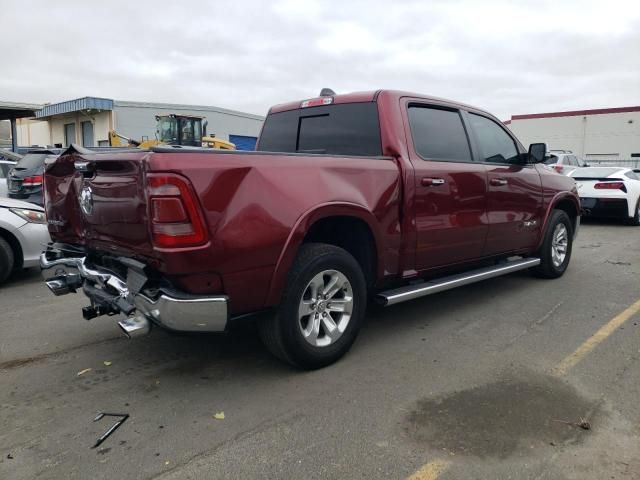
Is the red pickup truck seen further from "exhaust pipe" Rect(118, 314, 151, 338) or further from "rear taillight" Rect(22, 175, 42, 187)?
"rear taillight" Rect(22, 175, 42, 187)

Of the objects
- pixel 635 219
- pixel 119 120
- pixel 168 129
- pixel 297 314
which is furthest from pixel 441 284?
pixel 119 120

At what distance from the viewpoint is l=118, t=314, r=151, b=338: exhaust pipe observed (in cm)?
303

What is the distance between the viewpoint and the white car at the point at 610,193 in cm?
1132

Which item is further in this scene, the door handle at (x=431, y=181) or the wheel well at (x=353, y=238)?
the door handle at (x=431, y=181)

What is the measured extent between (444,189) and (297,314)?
1798 mm

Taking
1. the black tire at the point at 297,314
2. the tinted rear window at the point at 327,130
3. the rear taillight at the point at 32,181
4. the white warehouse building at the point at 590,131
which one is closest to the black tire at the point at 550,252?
the tinted rear window at the point at 327,130

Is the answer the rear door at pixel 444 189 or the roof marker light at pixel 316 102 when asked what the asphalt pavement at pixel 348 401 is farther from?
the roof marker light at pixel 316 102

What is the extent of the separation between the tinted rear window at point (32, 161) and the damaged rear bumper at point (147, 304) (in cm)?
743

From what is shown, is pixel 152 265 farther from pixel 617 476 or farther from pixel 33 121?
pixel 33 121

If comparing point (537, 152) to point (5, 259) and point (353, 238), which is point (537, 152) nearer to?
point (353, 238)

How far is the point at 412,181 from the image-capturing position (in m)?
4.13

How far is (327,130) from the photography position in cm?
465

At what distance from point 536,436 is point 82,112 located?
118 ft

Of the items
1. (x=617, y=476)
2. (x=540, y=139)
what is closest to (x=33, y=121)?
(x=540, y=139)
